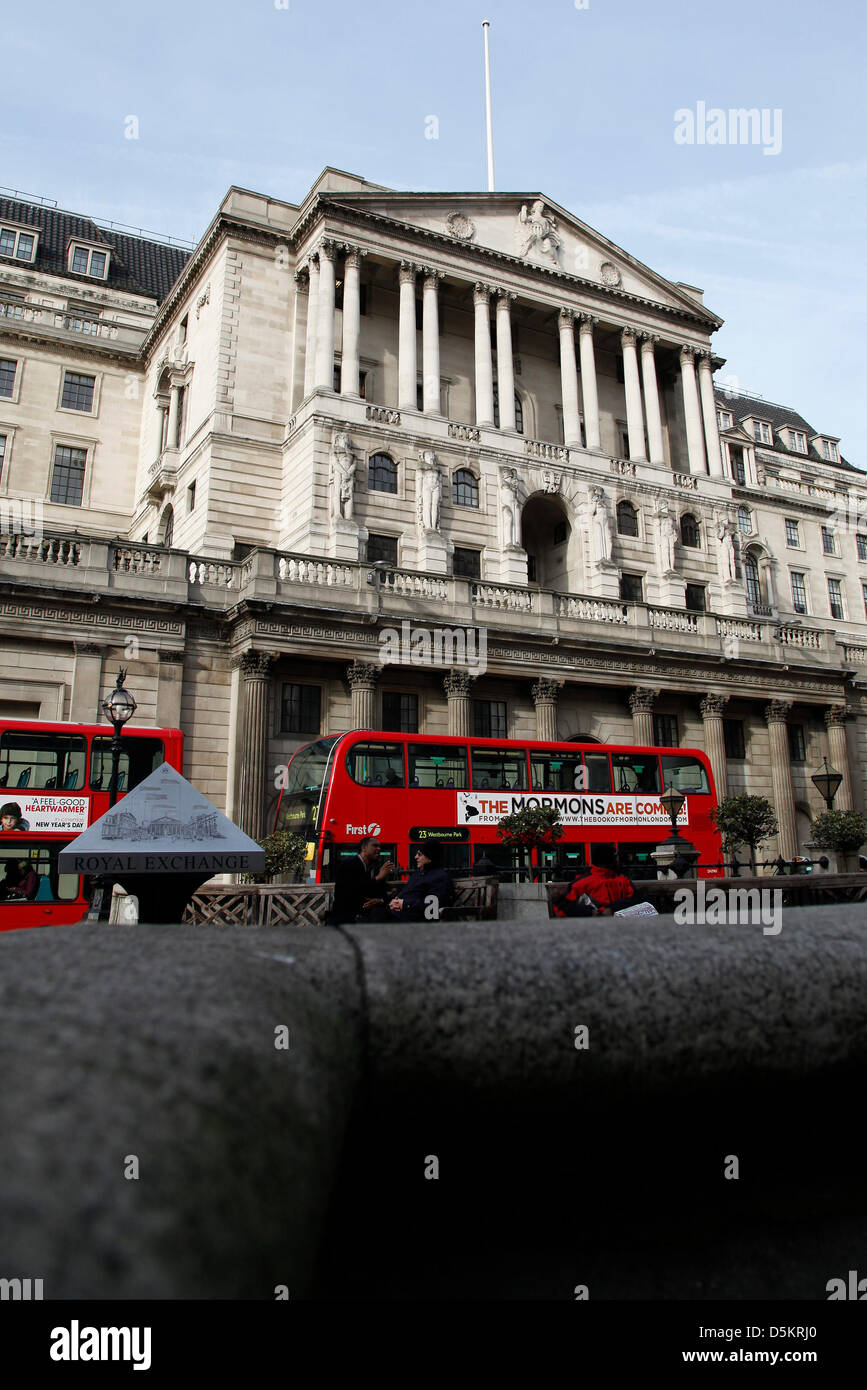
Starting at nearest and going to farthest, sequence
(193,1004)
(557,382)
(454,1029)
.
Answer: (193,1004) → (454,1029) → (557,382)

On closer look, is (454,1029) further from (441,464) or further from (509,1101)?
(441,464)

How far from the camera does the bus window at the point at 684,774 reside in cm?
2552

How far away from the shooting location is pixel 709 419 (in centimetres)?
4434

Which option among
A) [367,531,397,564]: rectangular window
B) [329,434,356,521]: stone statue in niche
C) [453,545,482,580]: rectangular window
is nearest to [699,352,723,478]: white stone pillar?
[453,545,482,580]: rectangular window

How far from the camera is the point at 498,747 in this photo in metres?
23.0

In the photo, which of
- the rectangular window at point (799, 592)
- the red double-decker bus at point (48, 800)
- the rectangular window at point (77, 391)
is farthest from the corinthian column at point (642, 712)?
the rectangular window at point (77, 391)

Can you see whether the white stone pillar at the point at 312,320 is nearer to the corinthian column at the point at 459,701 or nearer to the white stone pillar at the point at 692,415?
the corinthian column at the point at 459,701

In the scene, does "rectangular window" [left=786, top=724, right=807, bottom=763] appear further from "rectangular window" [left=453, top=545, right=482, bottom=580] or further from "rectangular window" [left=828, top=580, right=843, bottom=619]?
"rectangular window" [left=828, top=580, right=843, bottom=619]

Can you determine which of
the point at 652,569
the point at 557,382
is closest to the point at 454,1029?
the point at 652,569

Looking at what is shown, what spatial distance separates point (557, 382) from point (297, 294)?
12.8 metres

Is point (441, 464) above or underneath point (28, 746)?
above

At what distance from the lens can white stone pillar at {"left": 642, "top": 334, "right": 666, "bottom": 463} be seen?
4191 centimetres

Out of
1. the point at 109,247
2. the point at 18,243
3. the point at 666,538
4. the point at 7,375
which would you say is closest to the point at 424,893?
the point at 666,538

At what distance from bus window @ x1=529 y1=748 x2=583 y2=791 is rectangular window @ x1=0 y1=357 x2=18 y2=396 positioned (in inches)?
1310
